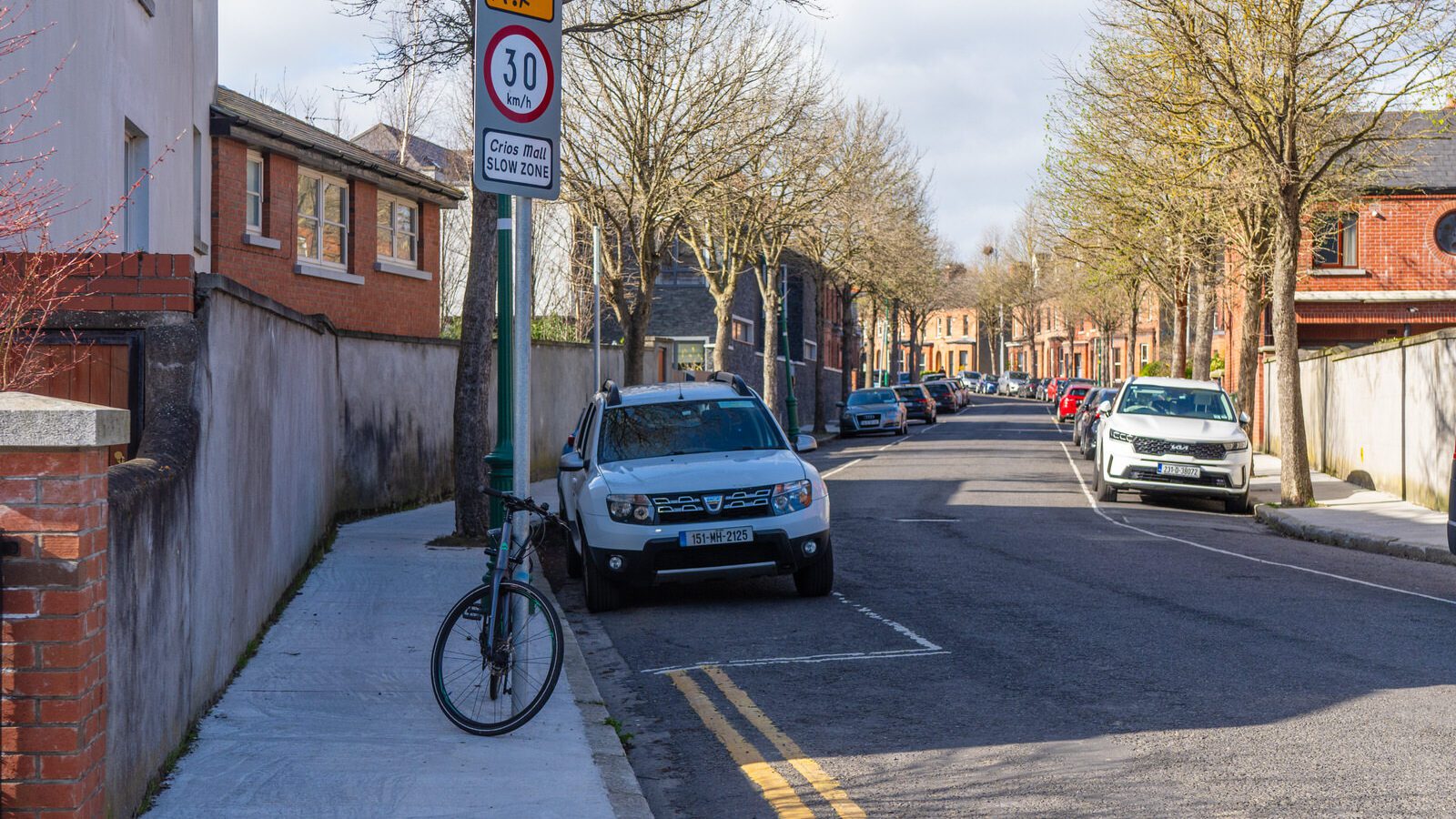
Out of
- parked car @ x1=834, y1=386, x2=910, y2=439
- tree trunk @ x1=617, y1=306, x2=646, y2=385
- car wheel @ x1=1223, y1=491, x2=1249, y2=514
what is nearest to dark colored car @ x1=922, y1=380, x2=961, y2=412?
parked car @ x1=834, y1=386, x2=910, y2=439

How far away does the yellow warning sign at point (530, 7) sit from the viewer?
21.4 ft

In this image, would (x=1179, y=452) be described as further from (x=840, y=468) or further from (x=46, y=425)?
(x=46, y=425)

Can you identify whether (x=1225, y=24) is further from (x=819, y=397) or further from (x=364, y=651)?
(x=819, y=397)

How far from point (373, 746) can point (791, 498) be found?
4.89 meters

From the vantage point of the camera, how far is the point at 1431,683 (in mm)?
7656

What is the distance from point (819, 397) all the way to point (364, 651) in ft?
135

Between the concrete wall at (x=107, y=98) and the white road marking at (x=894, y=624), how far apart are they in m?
6.38

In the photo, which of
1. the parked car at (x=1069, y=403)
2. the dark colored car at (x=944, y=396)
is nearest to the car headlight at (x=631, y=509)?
the parked car at (x=1069, y=403)

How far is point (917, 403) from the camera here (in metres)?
53.6

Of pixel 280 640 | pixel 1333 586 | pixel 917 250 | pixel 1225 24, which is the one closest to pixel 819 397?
pixel 917 250

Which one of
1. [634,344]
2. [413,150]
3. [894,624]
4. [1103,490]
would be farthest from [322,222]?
[413,150]

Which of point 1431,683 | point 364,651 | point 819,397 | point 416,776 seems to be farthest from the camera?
point 819,397

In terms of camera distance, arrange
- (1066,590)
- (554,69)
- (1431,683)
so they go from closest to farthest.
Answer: (554,69) → (1431,683) → (1066,590)

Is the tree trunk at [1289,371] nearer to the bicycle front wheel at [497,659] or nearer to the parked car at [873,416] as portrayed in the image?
the bicycle front wheel at [497,659]
